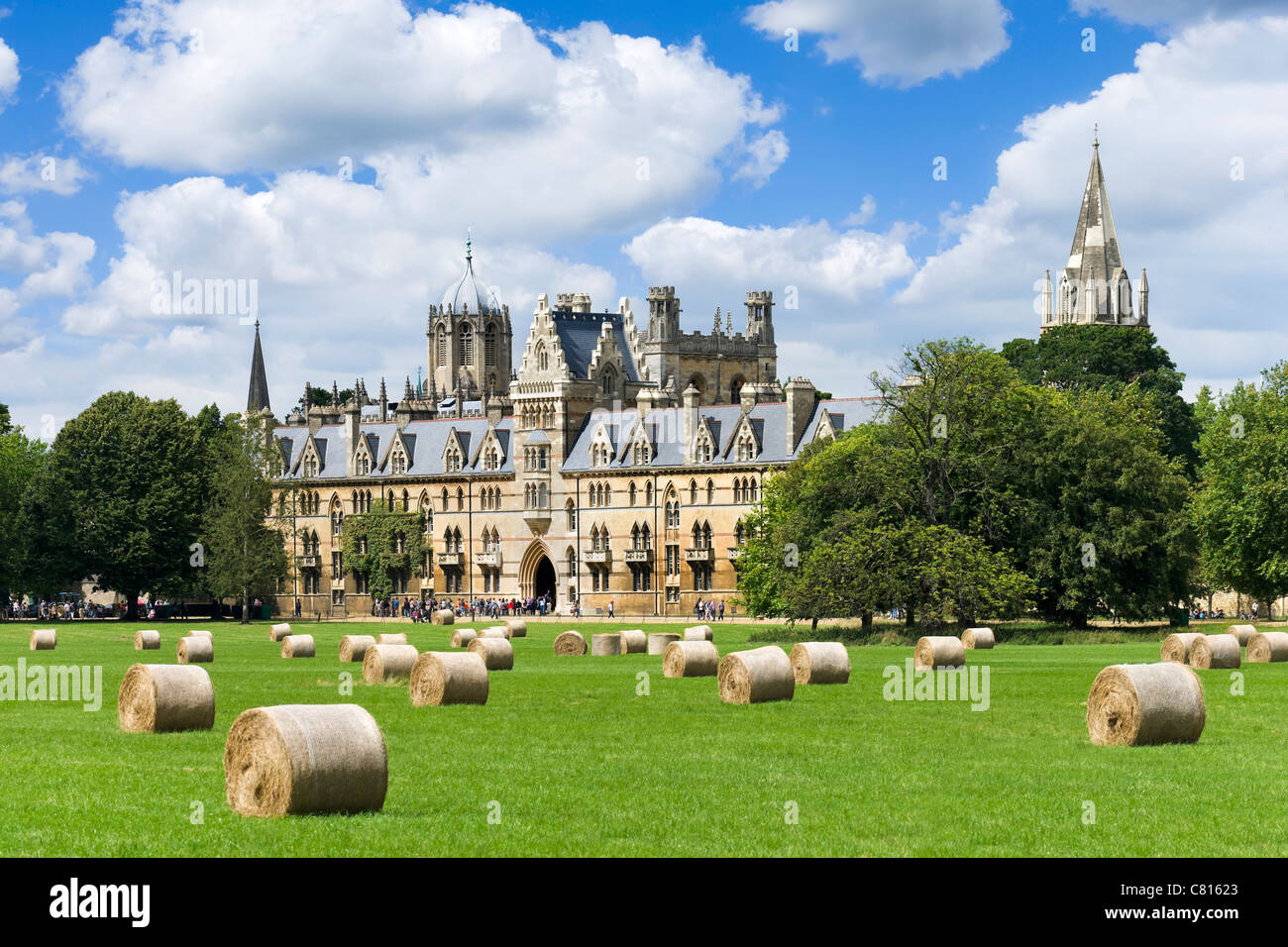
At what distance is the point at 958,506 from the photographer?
77188 millimetres

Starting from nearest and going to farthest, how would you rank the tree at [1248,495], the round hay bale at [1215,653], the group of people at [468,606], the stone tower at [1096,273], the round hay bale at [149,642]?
the round hay bale at [1215,653] < the round hay bale at [149,642] < the tree at [1248,495] < the group of people at [468,606] < the stone tower at [1096,273]

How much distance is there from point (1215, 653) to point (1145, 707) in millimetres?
21965

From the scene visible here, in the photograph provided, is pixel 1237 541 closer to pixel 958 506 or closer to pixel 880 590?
pixel 958 506

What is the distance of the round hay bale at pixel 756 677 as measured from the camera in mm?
37188

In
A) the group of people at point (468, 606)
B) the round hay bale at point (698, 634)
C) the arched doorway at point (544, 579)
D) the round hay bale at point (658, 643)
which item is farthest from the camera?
the arched doorway at point (544, 579)

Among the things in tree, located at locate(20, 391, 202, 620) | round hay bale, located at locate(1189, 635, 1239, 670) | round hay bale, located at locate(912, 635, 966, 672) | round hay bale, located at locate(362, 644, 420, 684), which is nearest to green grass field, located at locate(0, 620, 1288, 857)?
round hay bale, located at locate(362, 644, 420, 684)

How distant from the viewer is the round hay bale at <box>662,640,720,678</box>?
4797cm

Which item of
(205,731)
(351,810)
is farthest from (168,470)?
(351,810)

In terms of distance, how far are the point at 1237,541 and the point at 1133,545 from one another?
35.6ft

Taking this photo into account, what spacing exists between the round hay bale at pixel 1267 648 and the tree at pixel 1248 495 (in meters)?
25.8

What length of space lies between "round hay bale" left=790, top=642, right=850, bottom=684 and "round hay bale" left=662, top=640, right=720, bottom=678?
4.03 metres

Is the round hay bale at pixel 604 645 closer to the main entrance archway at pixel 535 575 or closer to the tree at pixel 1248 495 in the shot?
the tree at pixel 1248 495

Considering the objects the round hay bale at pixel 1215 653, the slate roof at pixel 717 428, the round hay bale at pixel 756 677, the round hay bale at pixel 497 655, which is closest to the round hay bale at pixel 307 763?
the round hay bale at pixel 756 677
